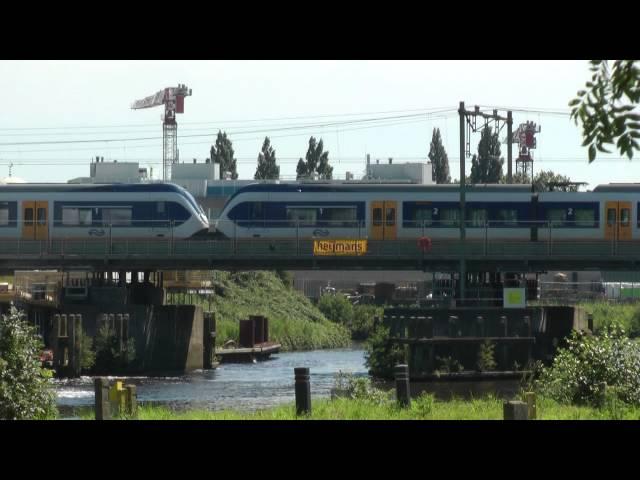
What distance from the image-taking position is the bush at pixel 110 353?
52.6m

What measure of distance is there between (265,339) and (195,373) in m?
15.9

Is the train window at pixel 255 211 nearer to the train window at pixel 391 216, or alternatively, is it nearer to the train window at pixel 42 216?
the train window at pixel 391 216

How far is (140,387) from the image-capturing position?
46.5 meters

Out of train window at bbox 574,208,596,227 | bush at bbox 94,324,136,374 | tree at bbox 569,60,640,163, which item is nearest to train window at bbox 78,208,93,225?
bush at bbox 94,324,136,374

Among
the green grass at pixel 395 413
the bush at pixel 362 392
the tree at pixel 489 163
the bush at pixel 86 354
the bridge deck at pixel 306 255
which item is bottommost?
the bush at pixel 86 354

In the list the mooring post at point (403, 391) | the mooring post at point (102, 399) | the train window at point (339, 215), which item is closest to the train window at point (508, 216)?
the train window at point (339, 215)

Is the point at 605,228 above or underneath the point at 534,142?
underneath

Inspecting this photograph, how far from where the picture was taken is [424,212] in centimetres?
5453

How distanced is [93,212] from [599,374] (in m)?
34.6

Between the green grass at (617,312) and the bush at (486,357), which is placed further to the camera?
the green grass at (617,312)

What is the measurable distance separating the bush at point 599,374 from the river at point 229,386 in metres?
8.09

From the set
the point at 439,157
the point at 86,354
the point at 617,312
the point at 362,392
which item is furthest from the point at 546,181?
the point at 362,392

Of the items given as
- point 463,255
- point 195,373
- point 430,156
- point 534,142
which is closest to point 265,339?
point 195,373
